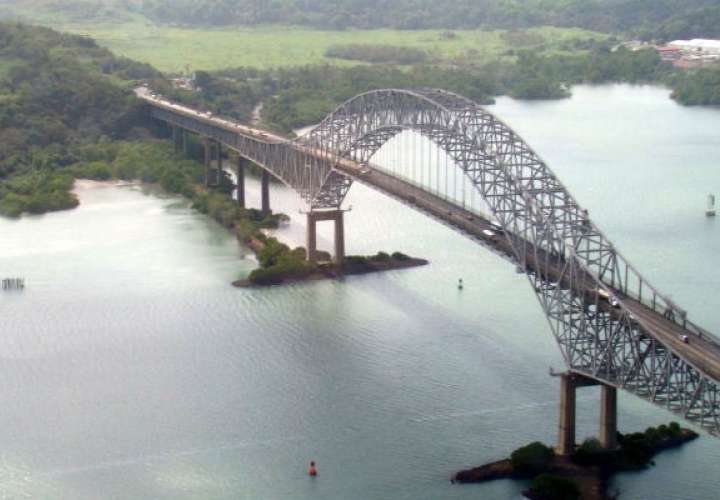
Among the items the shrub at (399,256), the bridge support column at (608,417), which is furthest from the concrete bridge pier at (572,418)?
the shrub at (399,256)

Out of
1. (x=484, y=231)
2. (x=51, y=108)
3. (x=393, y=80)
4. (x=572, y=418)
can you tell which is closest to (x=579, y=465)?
(x=572, y=418)

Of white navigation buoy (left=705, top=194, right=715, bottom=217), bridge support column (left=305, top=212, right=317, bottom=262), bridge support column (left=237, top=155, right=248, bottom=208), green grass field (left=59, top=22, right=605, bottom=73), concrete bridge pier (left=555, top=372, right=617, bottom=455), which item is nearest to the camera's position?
concrete bridge pier (left=555, top=372, right=617, bottom=455)

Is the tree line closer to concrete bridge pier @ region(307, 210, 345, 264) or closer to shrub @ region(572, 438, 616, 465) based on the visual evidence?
concrete bridge pier @ region(307, 210, 345, 264)

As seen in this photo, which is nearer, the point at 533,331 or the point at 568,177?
the point at 533,331

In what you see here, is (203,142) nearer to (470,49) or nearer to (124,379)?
(124,379)

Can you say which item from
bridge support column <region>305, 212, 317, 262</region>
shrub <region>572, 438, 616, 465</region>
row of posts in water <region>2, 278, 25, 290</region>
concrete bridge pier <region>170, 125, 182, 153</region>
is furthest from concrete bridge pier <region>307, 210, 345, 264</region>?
concrete bridge pier <region>170, 125, 182, 153</region>

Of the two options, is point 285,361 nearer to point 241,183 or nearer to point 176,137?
point 241,183

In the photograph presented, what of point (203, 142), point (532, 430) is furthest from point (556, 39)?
point (532, 430)

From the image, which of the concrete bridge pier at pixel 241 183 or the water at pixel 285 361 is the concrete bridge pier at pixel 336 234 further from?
the concrete bridge pier at pixel 241 183
